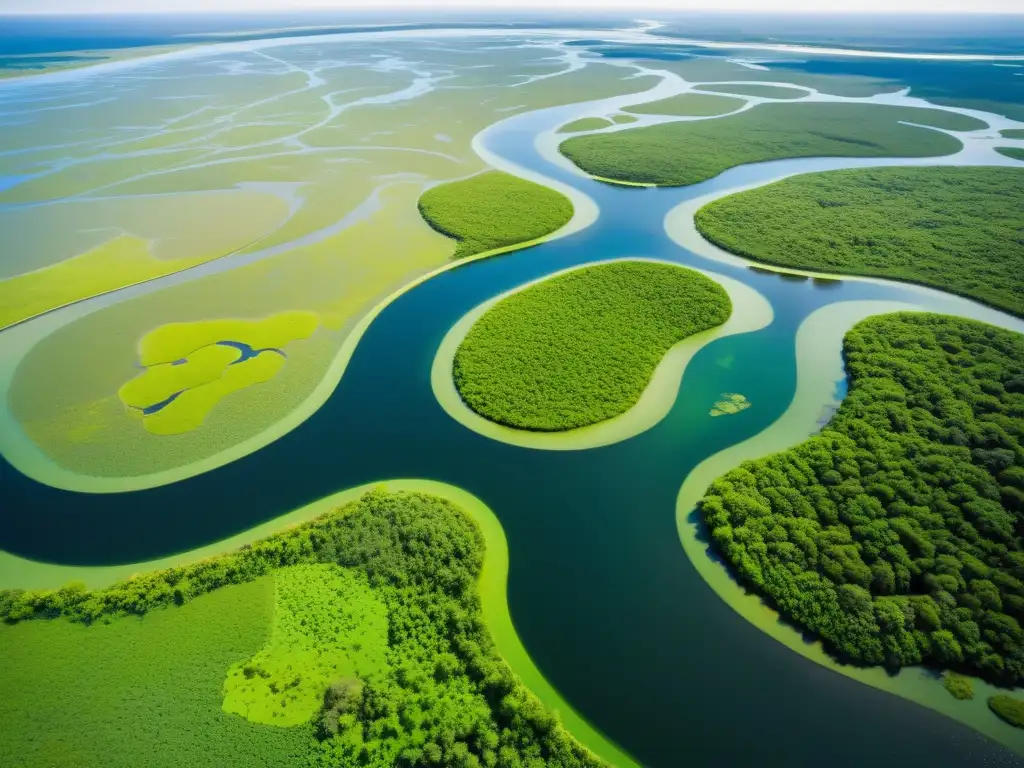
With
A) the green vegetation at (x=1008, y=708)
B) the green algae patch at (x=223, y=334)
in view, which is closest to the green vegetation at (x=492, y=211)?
the green algae patch at (x=223, y=334)

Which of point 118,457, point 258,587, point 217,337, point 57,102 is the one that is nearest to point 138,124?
point 57,102

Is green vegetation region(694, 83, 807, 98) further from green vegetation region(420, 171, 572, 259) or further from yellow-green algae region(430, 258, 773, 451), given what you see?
yellow-green algae region(430, 258, 773, 451)

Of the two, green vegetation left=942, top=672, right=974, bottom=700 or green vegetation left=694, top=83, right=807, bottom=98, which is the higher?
green vegetation left=694, top=83, right=807, bottom=98

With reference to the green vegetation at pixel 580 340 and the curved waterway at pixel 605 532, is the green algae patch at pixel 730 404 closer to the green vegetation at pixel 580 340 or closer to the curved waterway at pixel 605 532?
the curved waterway at pixel 605 532

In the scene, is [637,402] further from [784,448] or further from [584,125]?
[584,125]

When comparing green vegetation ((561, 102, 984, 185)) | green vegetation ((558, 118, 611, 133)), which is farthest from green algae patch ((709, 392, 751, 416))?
green vegetation ((558, 118, 611, 133))

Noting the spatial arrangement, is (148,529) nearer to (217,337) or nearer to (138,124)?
(217,337)

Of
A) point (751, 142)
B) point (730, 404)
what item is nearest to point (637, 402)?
point (730, 404)
